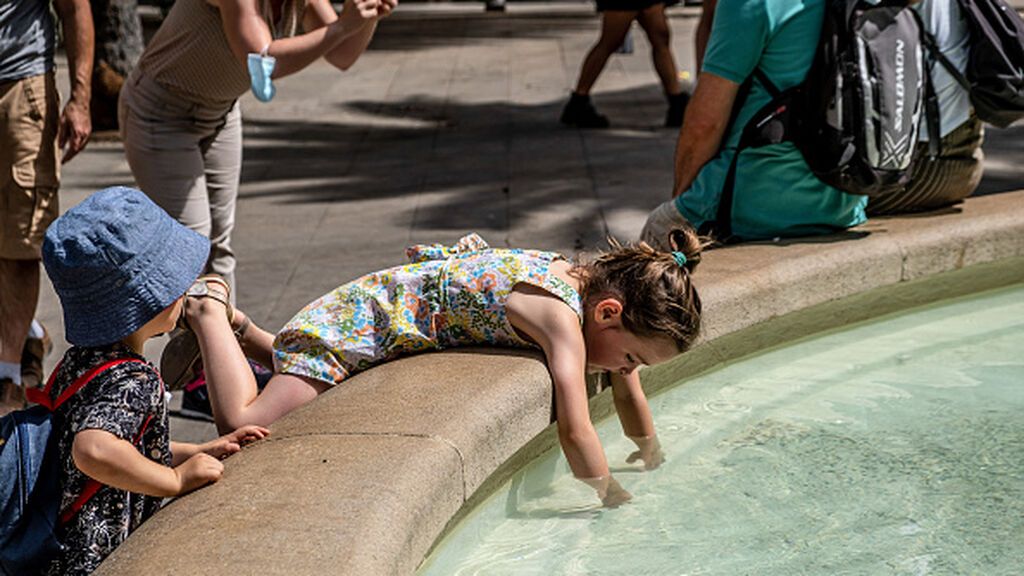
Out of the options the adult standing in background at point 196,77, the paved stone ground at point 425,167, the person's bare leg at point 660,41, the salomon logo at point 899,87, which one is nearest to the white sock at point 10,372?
the paved stone ground at point 425,167

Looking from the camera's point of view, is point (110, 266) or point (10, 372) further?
point (10, 372)

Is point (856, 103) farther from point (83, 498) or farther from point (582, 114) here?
point (582, 114)

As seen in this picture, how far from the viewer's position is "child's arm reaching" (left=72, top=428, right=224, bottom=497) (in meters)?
2.86

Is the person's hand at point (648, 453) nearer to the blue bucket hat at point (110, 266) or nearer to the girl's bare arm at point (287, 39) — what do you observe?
the blue bucket hat at point (110, 266)

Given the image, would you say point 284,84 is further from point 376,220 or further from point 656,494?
point 656,494

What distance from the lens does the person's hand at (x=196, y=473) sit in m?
3.04

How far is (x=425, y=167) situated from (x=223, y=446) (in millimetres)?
5890

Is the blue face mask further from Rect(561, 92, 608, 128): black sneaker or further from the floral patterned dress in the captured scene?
Rect(561, 92, 608, 128): black sneaker

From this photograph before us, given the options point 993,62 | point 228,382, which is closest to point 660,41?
point 993,62

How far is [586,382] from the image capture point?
404 cm

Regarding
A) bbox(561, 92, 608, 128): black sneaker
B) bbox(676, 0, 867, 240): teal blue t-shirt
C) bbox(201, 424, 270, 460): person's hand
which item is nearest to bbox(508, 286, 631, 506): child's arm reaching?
bbox(201, 424, 270, 460): person's hand

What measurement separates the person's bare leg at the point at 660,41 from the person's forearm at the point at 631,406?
245 inches

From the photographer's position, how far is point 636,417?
4.05 meters

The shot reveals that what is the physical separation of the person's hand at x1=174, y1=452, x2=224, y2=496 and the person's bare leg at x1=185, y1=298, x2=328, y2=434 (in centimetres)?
66
